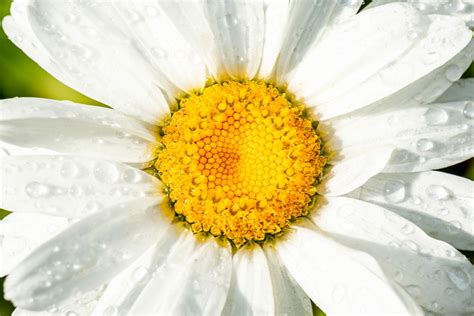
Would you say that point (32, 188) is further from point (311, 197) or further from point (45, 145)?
point (311, 197)

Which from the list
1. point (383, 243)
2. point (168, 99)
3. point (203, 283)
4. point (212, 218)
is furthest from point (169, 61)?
point (383, 243)

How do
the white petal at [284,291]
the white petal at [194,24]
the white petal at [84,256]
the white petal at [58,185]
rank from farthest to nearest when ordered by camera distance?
the white petal at [284,291] → the white petal at [194,24] → the white petal at [58,185] → the white petal at [84,256]

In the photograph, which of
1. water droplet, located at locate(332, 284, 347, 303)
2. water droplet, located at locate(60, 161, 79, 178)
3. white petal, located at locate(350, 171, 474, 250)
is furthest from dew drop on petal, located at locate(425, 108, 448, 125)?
water droplet, located at locate(60, 161, 79, 178)

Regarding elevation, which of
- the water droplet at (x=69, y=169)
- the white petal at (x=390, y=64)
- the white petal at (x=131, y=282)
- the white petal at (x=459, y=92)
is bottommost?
the white petal at (x=459, y=92)

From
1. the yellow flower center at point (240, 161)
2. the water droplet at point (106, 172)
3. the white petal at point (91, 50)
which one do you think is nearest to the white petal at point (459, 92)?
the yellow flower center at point (240, 161)

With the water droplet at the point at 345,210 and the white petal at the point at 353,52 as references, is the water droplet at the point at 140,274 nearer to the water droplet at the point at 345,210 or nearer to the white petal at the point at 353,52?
the water droplet at the point at 345,210
